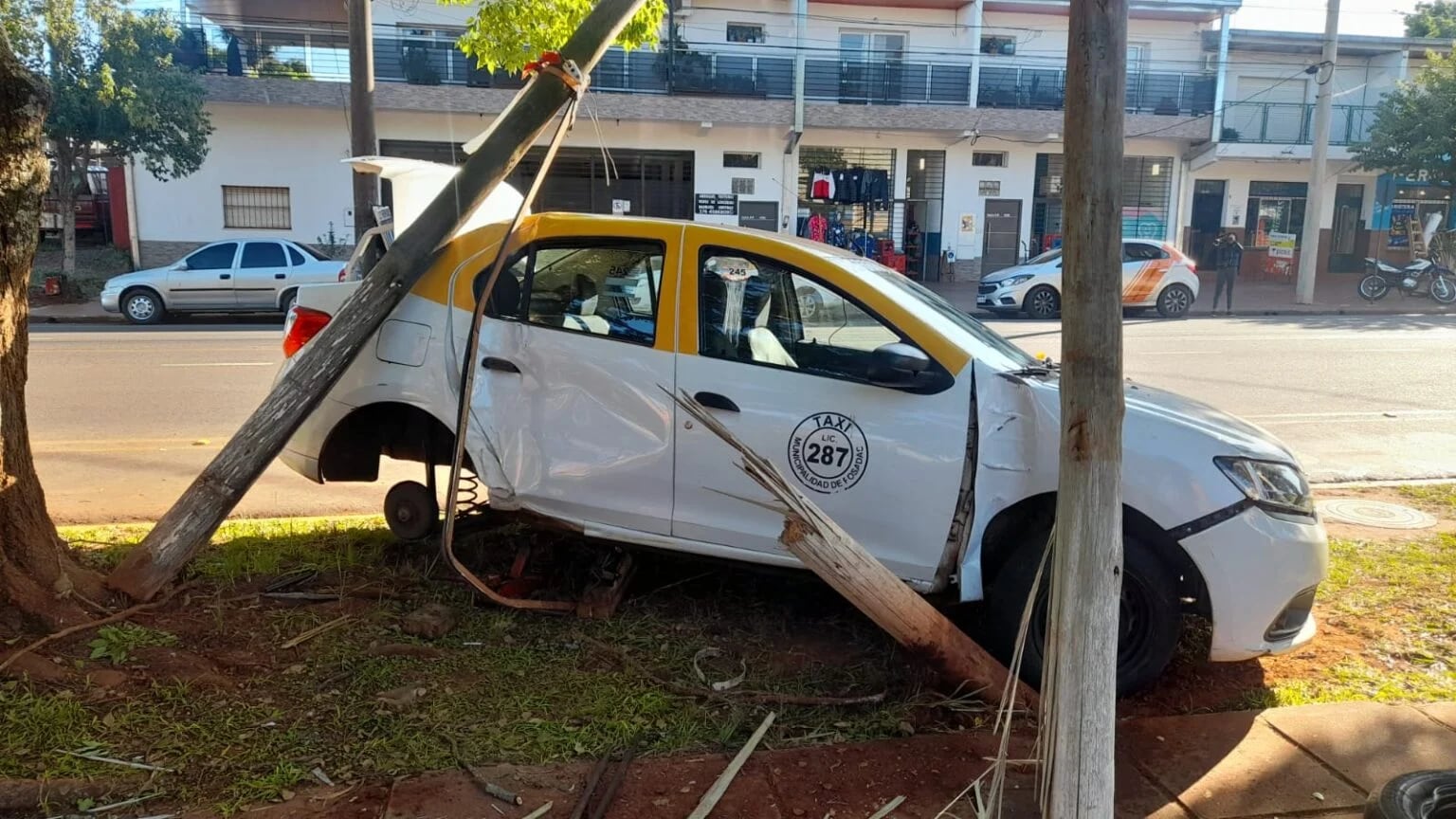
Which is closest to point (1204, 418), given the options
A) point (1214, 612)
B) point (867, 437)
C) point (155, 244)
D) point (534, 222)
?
point (1214, 612)

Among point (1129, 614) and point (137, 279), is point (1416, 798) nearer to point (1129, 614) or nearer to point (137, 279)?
point (1129, 614)

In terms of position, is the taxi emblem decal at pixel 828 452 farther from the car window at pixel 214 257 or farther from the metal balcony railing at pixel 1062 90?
the metal balcony railing at pixel 1062 90

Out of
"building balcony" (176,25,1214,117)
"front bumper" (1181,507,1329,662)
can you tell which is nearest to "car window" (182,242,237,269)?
"building balcony" (176,25,1214,117)

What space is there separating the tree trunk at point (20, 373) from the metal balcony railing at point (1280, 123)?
29.3m

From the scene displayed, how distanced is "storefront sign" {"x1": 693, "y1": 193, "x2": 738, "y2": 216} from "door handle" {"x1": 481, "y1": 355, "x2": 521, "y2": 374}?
70.2 ft

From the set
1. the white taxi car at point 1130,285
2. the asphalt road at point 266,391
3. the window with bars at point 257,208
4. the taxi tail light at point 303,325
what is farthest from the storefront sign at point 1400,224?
the taxi tail light at point 303,325

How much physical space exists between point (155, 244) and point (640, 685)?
78.7 feet

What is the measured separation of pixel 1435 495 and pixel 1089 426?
6.21 meters

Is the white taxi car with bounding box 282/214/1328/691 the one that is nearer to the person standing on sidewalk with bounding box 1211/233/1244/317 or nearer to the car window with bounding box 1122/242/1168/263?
the car window with bounding box 1122/242/1168/263

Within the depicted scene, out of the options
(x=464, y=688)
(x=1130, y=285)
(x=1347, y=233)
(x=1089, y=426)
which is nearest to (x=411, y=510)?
(x=464, y=688)

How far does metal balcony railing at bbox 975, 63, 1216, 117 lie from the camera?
26438 millimetres

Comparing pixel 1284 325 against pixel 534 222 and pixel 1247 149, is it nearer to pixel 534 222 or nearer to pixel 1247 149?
pixel 1247 149

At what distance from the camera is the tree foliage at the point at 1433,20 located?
38344 mm

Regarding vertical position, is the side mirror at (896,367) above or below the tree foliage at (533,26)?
below
